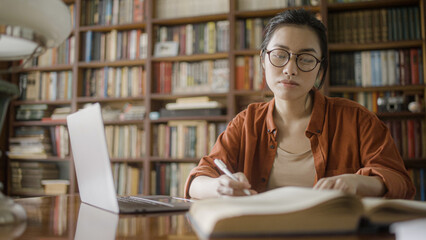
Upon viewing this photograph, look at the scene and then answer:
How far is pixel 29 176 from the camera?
10.3 ft

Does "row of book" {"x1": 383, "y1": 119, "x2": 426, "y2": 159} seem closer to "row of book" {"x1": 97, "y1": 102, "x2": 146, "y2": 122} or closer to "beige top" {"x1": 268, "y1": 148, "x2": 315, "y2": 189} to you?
"beige top" {"x1": 268, "y1": 148, "x2": 315, "y2": 189}

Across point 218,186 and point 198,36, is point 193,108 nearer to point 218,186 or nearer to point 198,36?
point 198,36

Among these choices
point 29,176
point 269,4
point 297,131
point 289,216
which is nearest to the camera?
point 289,216

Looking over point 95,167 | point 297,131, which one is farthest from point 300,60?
point 95,167

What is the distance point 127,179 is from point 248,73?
1.24 metres

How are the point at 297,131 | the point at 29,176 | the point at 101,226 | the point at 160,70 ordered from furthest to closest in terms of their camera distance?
the point at 29,176, the point at 160,70, the point at 297,131, the point at 101,226

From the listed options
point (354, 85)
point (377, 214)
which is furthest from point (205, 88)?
point (377, 214)

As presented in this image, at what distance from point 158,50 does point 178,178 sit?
3.27ft

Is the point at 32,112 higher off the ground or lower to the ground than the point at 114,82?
lower

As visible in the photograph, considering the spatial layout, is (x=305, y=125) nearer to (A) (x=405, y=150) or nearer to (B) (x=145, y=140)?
(A) (x=405, y=150)

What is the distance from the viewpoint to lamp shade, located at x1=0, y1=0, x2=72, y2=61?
27.6 inches

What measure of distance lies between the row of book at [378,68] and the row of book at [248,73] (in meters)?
0.51

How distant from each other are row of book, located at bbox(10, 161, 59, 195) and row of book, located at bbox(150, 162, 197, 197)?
0.91 m

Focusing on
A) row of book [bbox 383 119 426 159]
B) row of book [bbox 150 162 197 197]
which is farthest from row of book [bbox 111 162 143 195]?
row of book [bbox 383 119 426 159]
